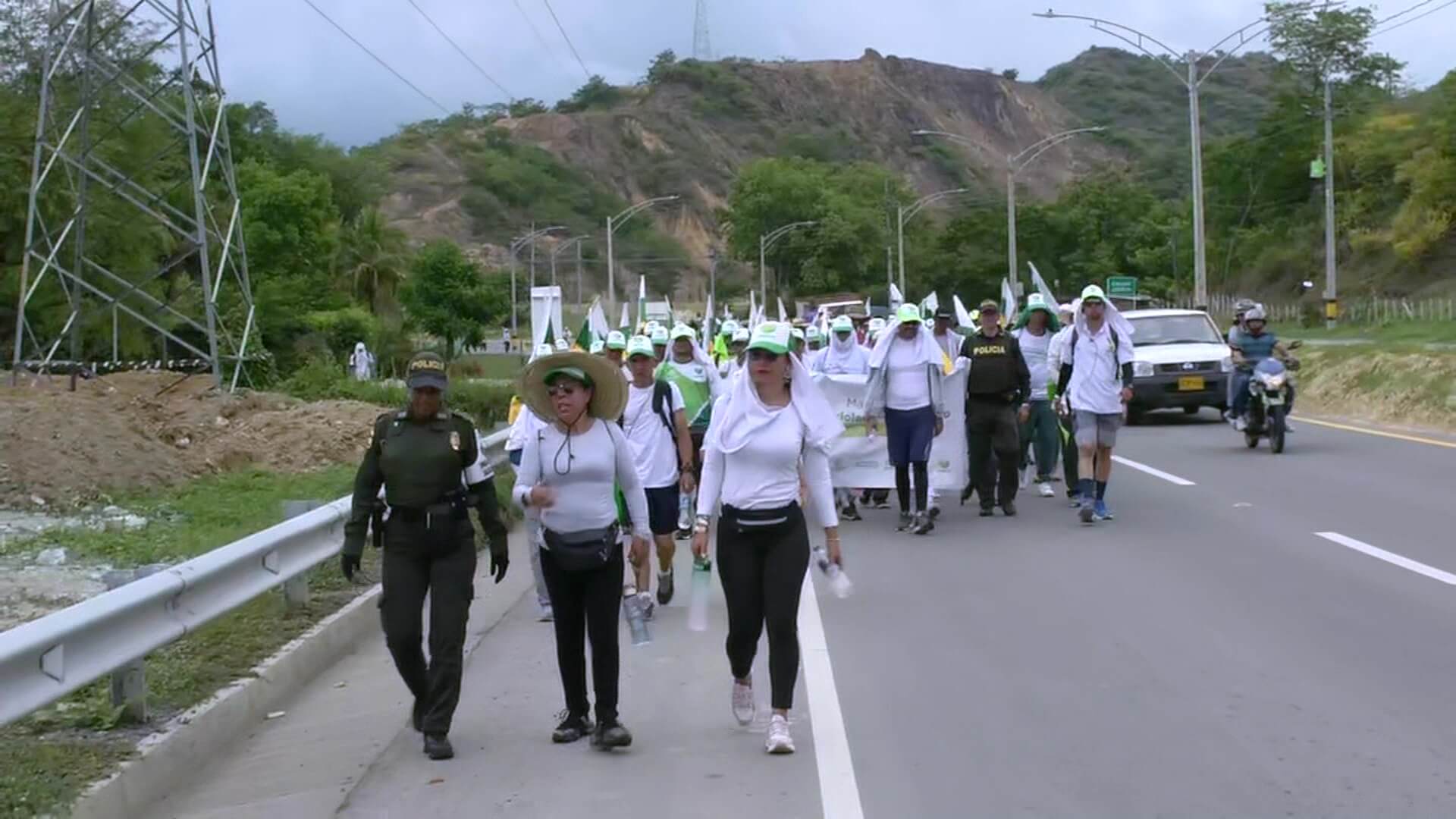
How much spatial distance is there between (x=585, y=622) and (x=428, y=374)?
4.19ft

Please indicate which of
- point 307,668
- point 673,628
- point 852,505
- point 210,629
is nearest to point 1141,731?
point 673,628

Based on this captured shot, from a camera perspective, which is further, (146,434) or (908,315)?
(146,434)

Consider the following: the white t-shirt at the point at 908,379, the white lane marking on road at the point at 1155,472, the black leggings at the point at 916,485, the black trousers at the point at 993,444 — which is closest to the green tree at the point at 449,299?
the white lane marking on road at the point at 1155,472

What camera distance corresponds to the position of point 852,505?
15.8 metres

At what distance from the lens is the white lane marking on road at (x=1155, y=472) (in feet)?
57.6

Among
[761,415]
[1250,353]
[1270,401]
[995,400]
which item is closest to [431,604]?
[761,415]

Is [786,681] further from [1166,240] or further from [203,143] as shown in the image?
[1166,240]

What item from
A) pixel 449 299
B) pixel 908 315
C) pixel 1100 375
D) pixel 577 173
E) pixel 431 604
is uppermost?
pixel 577 173

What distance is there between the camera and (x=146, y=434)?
20.3m

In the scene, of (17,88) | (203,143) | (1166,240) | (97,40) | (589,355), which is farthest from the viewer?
(1166,240)

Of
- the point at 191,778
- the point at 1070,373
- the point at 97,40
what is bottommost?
the point at 191,778

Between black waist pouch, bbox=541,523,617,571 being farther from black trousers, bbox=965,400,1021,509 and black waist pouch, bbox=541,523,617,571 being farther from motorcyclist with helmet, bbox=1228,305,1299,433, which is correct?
motorcyclist with helmet, bbox=1228,305,1299,433

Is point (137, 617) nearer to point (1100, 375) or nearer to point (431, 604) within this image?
point (431, 604)

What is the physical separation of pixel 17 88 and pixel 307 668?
3449 cm
